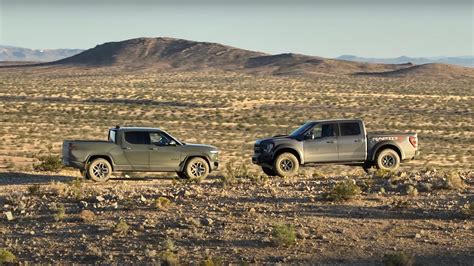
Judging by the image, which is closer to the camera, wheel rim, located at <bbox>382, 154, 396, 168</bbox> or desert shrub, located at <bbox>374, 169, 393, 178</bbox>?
desert shrub, located at <bbox>374, 169, 393, 178</bbox>

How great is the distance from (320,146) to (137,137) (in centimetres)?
481

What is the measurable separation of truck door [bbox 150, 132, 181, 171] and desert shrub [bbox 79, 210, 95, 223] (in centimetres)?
599

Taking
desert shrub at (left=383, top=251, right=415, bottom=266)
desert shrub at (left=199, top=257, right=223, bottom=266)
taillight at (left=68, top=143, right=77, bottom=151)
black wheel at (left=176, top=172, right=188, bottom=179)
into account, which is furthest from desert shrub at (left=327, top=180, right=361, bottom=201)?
taillight at (left=68, top=143, right=77, bottom=151)

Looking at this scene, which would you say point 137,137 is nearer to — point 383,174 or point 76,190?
point 76,190

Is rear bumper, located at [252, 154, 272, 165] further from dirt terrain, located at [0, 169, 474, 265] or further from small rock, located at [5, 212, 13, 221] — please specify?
small rock, located at [5, 212, 13, 221]

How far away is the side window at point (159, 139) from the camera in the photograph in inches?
811

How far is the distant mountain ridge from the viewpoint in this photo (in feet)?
503

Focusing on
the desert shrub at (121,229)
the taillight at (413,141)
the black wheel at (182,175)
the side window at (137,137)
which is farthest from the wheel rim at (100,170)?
the taillight at (413,141)

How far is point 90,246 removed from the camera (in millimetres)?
12297

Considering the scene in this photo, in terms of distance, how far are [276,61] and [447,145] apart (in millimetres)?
135216

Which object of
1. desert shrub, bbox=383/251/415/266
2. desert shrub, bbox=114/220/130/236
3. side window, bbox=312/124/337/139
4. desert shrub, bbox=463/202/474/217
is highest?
side window, bbox=312/124/337/139

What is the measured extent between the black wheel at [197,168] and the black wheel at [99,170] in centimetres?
200

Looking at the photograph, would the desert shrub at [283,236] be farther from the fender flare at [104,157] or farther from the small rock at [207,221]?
the fender flare at [104,157]

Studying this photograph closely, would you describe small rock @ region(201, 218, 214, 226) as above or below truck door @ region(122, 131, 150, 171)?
below
